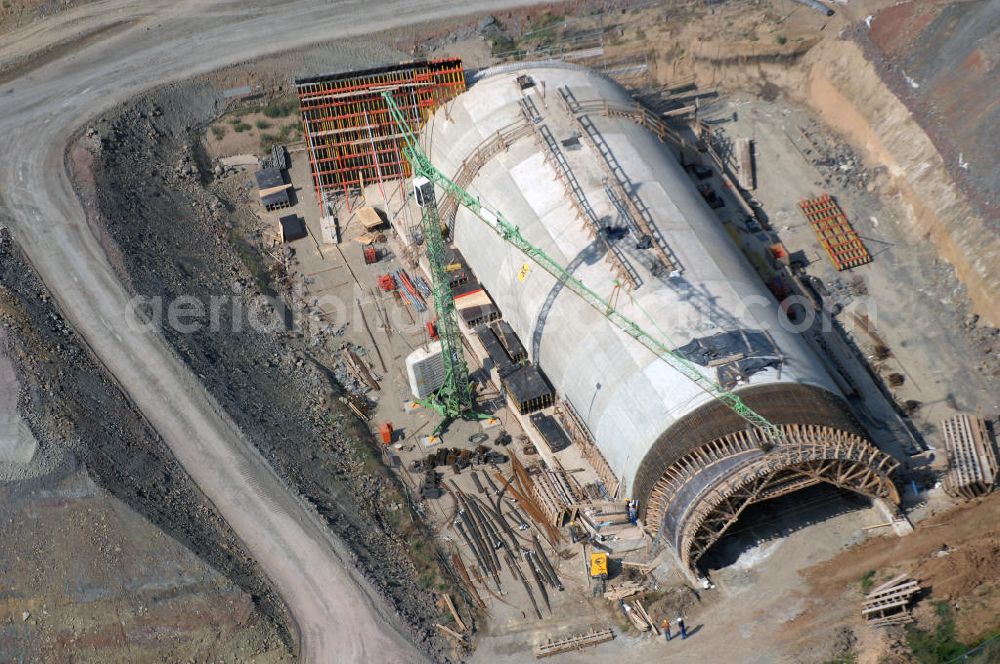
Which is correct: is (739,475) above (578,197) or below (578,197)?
below

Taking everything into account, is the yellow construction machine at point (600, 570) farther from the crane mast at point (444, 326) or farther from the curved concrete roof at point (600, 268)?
the crane mast at point (444, 326)

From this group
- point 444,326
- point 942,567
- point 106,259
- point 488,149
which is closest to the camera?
point 942,567

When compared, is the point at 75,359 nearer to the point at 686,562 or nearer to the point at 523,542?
the point at 523,542

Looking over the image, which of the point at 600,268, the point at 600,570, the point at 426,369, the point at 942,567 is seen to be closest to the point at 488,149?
the point at 600,268

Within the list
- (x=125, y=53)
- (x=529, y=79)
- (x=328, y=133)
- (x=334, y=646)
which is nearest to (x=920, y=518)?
(x=334, y=646)

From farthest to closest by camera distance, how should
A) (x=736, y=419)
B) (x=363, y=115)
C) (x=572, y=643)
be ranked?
(x=363, y=115)
(x=736, y=419)
(x=572, y=643)

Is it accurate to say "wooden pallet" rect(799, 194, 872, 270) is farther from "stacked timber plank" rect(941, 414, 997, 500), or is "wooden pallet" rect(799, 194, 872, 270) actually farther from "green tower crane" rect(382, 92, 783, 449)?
"green tower crane" rect(382, 92, 783, 449)

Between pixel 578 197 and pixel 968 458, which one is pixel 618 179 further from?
pixel 968 458

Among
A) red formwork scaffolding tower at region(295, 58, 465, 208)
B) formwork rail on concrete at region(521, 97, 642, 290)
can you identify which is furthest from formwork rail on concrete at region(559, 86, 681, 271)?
red formwork scaffolding tower at region(295, 58, 465, 208)
